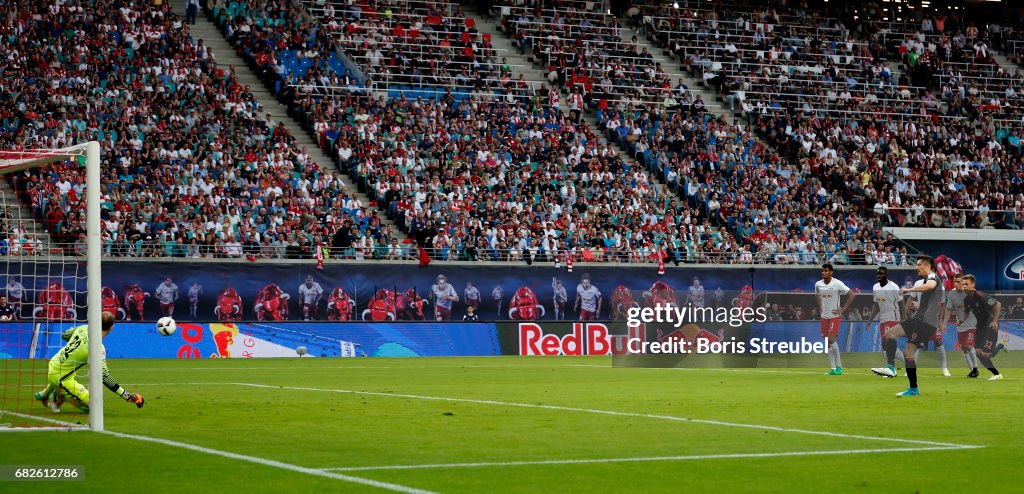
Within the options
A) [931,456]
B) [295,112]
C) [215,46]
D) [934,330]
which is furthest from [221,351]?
[931,456]

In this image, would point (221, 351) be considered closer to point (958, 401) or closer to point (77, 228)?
point (77, 228)

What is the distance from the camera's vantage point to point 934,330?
22.3 metres

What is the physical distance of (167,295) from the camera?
39.6 meters

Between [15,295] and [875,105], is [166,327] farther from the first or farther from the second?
[875,105]

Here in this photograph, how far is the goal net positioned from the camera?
17.0 meters

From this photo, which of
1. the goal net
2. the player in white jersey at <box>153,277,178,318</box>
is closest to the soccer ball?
the goal net

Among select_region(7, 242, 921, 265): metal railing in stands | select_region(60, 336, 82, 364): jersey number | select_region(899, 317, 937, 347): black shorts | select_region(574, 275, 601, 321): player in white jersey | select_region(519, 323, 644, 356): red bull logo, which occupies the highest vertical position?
select_region(7, 242, 921, 265): metal railing in stands

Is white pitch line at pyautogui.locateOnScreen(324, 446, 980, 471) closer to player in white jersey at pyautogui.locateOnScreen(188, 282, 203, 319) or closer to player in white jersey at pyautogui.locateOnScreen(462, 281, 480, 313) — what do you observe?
player in white jersey at pyautogui.locateOnScreen(188, 282, 203, 319)

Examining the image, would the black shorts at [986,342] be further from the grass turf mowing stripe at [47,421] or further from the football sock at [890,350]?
the grass turf mowing stripe at [47,421]

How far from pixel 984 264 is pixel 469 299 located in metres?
22.4

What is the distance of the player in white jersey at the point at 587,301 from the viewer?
1747 inches

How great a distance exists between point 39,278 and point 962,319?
75.7 feet

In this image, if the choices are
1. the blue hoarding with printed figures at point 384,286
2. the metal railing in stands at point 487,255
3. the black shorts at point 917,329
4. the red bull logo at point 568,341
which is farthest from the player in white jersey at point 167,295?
the black shorts at point 917,329

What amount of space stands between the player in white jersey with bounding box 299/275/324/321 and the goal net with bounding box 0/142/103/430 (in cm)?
677
